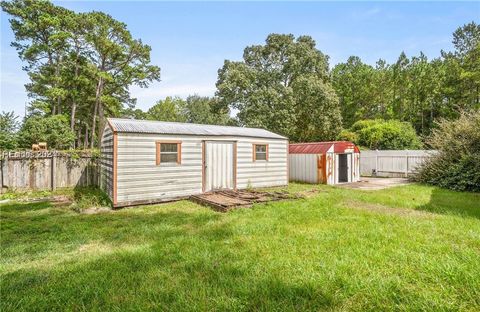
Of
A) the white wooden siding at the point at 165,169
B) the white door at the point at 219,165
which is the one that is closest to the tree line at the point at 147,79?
the white wooden siding at the point at 165,169

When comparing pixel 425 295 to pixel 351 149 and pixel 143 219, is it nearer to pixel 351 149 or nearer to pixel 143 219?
pixel 143 219

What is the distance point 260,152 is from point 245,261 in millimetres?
7783

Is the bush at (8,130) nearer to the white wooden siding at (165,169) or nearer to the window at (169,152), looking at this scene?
the white wooden siding at (165,169)

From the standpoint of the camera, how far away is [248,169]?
1072 cm

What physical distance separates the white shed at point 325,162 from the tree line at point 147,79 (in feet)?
27.6

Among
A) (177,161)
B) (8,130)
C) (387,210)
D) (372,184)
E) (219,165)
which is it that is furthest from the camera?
(8,130)

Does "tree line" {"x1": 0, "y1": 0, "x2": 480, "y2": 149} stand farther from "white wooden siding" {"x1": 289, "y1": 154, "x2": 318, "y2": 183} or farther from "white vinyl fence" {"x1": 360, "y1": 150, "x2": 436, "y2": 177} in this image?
"white wooden siding" {"x1": 289, "y1": 154, "x2": 318, "y2": 183}

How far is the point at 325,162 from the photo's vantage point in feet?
41.4

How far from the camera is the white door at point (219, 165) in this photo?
9594 millimetres

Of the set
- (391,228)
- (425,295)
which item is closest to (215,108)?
(391,228)

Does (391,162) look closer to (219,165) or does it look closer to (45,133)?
(219,165)

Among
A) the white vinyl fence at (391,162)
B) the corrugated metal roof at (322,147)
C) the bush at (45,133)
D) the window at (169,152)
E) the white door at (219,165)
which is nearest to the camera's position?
the window at (169,152)

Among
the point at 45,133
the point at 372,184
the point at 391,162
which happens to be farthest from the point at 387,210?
the point at 45,133

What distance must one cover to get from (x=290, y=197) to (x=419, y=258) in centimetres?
501
